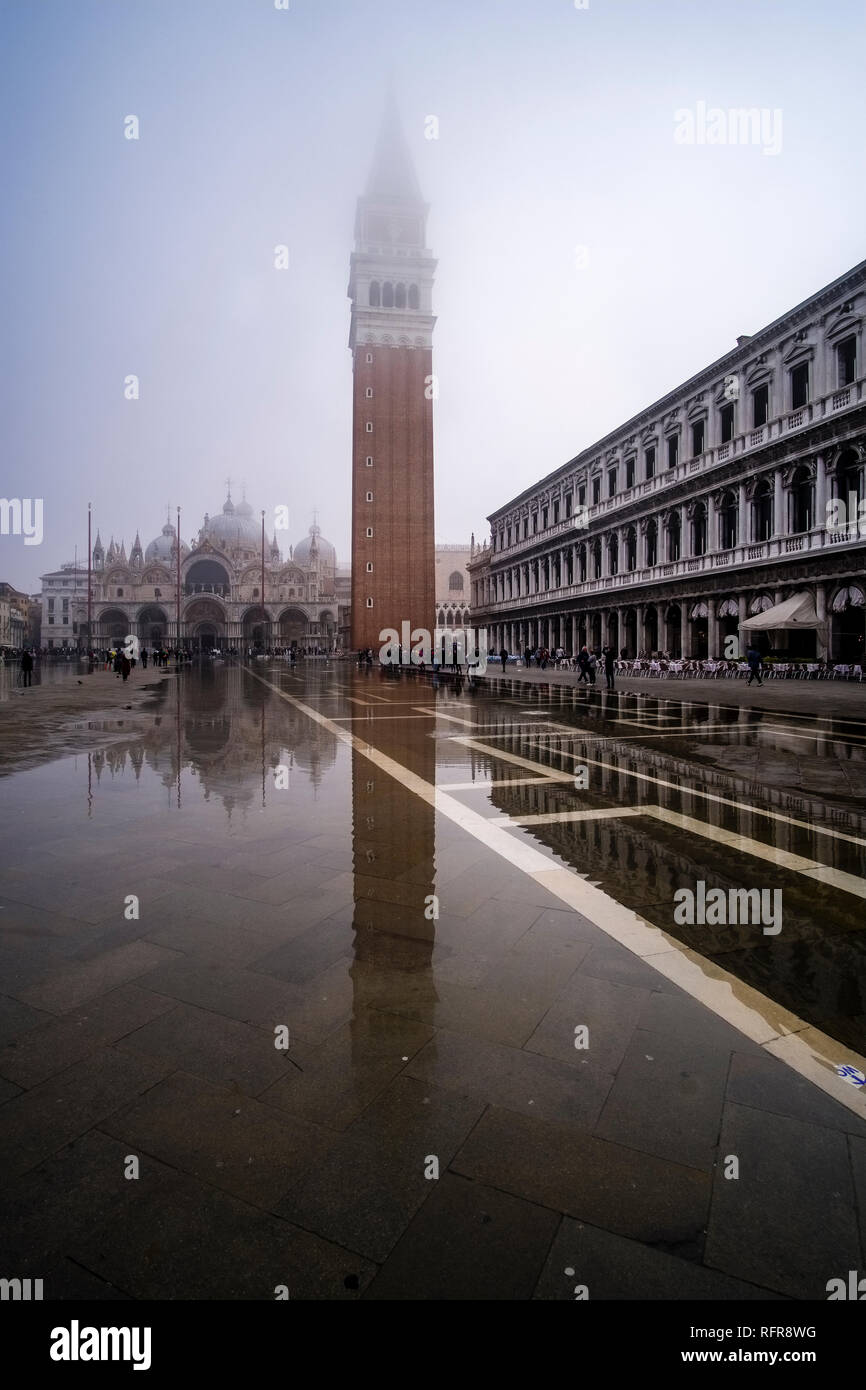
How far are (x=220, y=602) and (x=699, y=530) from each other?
3415 inches

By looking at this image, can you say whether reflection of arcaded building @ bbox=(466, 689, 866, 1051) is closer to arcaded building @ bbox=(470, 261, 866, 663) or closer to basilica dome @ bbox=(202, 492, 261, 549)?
arcaded building @ bbox=(470, 261, 866, 663)

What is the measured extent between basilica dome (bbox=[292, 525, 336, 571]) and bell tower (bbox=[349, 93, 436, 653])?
52149 millimetres

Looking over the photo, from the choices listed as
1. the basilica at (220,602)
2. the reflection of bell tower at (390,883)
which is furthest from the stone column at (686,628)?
the basilica at (220,602)

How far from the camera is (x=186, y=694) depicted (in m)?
26.9

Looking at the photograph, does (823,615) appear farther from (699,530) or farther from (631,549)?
(631,549)

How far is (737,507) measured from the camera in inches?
1335

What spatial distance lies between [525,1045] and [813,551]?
3004 centimetres

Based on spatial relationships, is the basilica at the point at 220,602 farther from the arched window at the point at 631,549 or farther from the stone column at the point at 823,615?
the stone column at the point at 823,615

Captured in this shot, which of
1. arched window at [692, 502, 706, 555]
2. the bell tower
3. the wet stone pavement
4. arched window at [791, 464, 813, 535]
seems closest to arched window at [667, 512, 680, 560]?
arched window at [692, 502, 706, 555]

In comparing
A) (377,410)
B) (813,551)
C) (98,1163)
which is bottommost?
(98,1163)

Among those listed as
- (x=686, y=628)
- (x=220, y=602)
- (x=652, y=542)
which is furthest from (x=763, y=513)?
(x=220, y=602)
